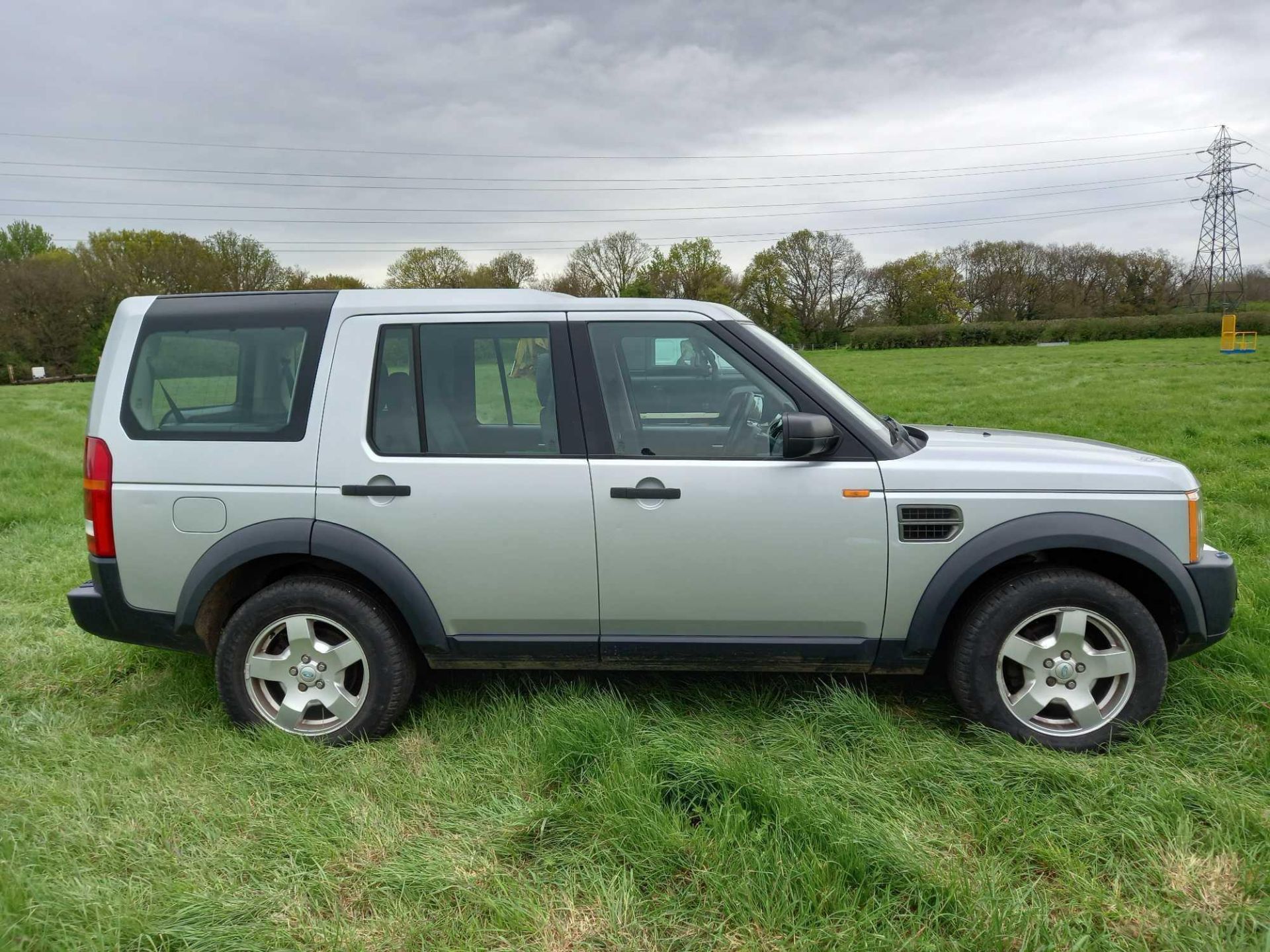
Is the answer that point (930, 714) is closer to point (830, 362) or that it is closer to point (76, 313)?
point (830, 362)

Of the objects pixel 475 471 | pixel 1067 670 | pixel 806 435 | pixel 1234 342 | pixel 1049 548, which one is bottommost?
pixel 1067 670

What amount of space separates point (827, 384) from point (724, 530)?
2.51ft

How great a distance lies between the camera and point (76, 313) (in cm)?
4350

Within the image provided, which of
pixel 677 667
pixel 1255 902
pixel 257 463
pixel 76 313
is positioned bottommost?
pixel 1255 902

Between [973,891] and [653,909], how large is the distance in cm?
93

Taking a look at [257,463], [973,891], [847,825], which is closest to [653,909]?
[847,825]

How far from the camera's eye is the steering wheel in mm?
3365

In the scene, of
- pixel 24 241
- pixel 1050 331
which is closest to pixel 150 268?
pixel 24 241

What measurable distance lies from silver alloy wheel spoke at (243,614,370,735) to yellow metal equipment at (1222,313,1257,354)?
31591mm

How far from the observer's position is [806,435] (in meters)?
3.14

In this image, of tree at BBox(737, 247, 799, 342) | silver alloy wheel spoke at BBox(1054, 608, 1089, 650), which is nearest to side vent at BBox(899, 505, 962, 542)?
silver alloy wheel spoke at BBox(1054, 608, 1089, 650)

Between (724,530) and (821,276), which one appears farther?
(821,276)

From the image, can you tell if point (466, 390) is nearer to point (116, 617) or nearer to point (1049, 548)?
point (116, 617)

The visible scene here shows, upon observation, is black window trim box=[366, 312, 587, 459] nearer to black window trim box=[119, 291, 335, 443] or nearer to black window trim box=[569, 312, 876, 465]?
black window trim box=[569, 312, 876, 465]
